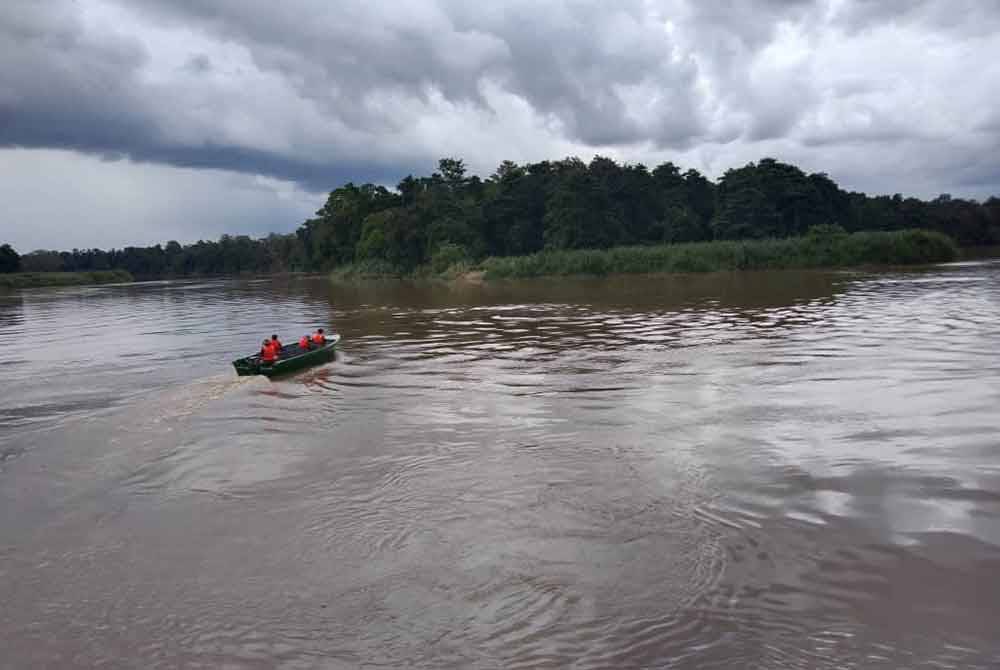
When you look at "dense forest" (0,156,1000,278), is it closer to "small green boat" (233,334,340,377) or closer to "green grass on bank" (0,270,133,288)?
"green grass on bank" (0,270,133,288)

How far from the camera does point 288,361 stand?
60.8ft

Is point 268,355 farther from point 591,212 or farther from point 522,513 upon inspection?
point 591,212

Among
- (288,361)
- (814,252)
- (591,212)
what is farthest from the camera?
(591,212)

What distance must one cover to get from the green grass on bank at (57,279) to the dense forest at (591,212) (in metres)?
43.4

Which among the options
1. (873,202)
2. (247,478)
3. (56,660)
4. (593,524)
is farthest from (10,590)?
(873,202)

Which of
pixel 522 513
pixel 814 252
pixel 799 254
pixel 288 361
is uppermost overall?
pixel 814 252

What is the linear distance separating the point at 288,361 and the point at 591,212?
196 feet

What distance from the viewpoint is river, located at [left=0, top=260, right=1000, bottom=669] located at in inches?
238

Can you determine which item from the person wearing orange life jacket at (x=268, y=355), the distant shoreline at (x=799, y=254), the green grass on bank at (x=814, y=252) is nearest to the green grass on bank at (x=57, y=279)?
the distant shoreline at (x=799, y=254)

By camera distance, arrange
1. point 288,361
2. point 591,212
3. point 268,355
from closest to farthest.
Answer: point 268,355
point 288,361
point 591,212

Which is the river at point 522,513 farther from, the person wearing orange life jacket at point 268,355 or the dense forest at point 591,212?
the dense forest at point 591,212

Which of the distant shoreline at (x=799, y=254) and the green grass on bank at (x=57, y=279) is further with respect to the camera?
the green grass on bank at (x=57, y=279)

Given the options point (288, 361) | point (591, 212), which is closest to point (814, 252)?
point (591, 212)

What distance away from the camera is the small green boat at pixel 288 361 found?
59.4 ft
